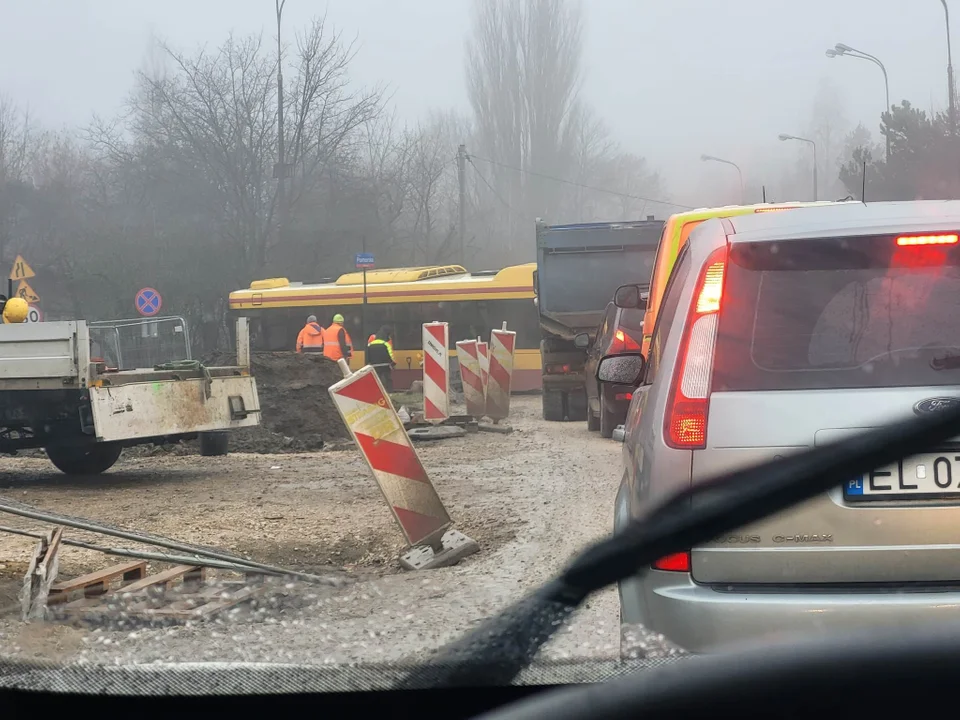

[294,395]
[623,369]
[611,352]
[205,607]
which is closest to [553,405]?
[294,395]

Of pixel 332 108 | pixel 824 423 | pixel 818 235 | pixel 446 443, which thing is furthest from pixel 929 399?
pixel 332 108

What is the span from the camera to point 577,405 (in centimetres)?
1748

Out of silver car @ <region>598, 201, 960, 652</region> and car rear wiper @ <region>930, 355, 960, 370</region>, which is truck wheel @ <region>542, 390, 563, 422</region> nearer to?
silver car @ <region>598, 201, 960, 652</region>

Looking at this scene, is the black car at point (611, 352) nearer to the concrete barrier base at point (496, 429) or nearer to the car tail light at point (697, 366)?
the concrete barrier base at point (496, 429)

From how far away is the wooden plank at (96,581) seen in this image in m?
5.67

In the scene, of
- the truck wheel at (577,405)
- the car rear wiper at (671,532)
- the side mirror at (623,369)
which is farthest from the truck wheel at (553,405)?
the car rear wiper at (671,532)

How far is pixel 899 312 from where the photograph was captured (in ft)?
10.1

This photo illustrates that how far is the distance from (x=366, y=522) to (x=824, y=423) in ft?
19.0

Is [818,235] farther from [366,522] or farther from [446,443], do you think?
[446,443]

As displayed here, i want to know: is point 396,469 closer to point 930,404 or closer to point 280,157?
point 930,404

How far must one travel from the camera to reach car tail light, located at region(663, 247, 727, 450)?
121 inches

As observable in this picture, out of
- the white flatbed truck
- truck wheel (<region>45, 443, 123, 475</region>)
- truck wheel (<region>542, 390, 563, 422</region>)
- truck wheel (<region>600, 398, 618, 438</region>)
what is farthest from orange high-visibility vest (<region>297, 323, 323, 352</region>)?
the white flatbed truck

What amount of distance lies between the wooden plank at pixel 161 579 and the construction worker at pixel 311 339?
1562 centimetres

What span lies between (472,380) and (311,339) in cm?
648
